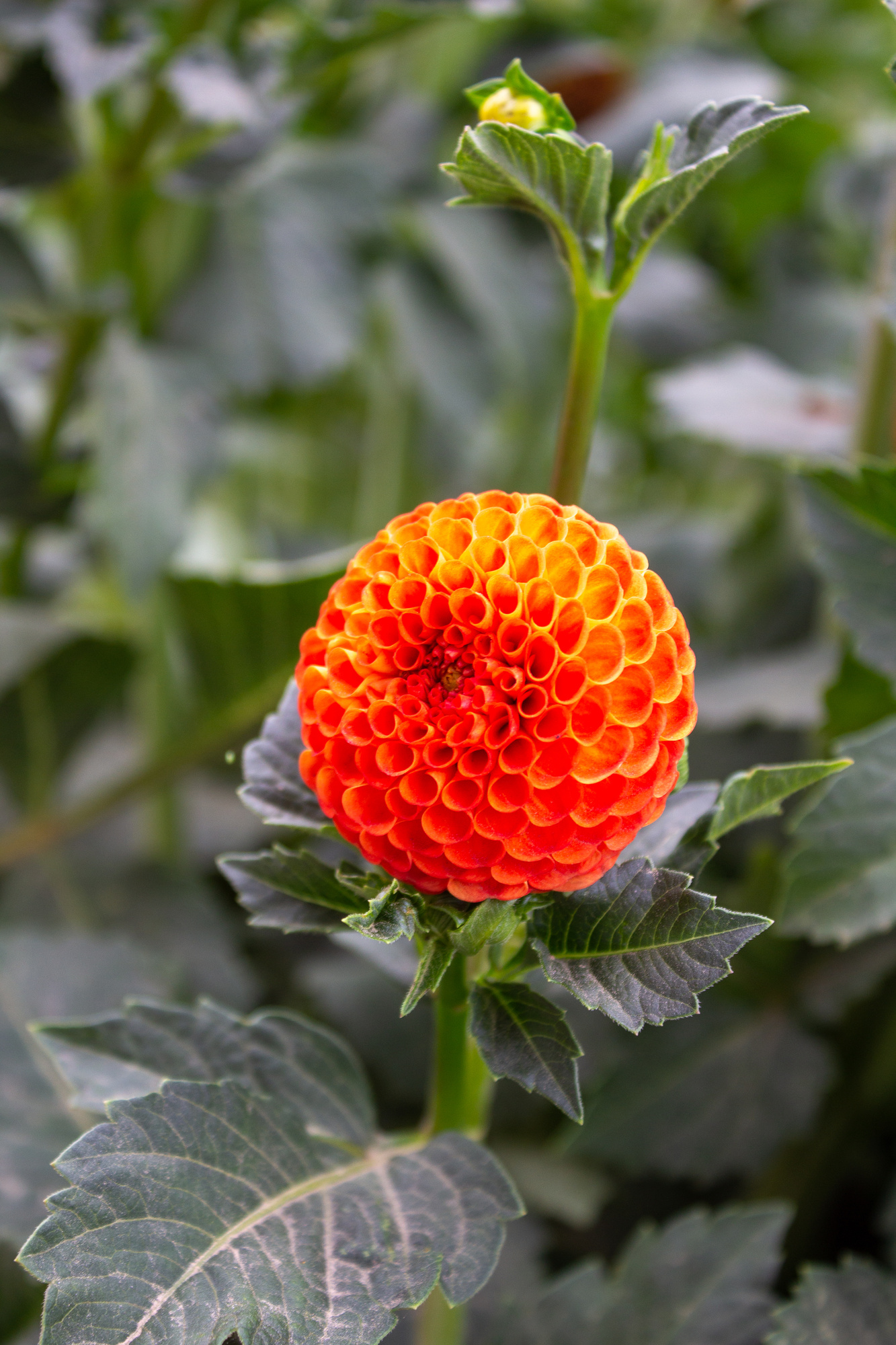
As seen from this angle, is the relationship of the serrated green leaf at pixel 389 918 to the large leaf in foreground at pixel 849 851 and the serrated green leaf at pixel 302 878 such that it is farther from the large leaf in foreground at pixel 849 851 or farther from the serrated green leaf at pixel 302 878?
the large leaf in foreground at pixel 849 851

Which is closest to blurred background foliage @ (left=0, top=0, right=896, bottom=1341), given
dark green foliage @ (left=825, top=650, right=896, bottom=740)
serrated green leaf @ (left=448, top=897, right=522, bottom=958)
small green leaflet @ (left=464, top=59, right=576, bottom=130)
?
dark green foliage @ (left=825, top=650, right=896, bottom=740)

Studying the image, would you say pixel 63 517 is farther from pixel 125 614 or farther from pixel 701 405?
pixel 701 405

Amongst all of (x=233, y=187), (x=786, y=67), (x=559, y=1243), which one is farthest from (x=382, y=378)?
(x=559, y=1243)

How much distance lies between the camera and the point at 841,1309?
0.42 meters

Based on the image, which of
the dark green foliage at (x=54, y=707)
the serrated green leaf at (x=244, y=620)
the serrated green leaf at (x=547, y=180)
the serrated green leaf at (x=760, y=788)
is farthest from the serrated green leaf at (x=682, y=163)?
the dark green foliage at (x=54, y=707)

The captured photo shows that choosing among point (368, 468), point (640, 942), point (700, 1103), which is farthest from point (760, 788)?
point (368, 468)

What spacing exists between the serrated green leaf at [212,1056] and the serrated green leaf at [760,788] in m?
0.16

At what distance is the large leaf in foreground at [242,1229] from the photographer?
0.91ft

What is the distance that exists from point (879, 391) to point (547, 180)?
0.37 meters

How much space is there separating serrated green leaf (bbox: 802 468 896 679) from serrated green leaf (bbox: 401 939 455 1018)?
247mm

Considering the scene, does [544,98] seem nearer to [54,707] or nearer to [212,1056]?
[212,1056]

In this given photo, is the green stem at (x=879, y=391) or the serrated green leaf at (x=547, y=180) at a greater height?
the serrated green leaf at (x=547, y=180)

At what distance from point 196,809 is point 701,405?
526 mm

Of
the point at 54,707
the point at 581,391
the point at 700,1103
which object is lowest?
the point at 700,1103
